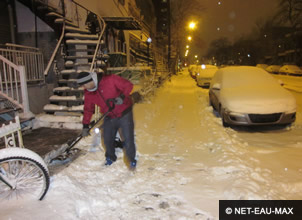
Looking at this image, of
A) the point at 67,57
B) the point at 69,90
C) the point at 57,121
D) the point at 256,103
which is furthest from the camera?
the point at 67,57

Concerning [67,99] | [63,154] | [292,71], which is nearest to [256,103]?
[63,154]

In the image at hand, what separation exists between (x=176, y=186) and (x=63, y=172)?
1817 millimetres

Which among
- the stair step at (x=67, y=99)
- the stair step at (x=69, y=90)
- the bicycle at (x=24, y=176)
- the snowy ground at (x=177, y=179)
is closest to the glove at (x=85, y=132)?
the snowy ground at (x=177, y=179)

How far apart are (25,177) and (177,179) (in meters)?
2.17

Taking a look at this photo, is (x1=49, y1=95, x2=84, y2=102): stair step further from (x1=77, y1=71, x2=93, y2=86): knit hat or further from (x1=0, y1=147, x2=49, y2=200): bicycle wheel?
(x1=0, y1=147, x2=49, y2=200): bicycle wheel

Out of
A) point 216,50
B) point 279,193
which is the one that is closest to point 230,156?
point 279,193

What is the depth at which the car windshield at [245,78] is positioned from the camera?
7734 mm

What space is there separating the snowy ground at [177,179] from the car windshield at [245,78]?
81.8 inches

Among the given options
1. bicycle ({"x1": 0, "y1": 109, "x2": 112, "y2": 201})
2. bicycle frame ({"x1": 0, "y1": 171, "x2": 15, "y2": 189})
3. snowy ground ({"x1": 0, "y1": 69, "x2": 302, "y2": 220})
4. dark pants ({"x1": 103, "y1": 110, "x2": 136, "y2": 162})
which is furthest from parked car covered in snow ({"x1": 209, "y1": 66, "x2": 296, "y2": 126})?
bicycle frame ({"x1": 0, "y1": 171, "x2": 15, "y2": 189})

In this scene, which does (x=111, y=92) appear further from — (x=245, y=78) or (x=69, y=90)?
(x=245, y=78)

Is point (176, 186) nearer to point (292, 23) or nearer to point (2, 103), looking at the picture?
point (2, 103)

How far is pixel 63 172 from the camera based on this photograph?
387 centimetres

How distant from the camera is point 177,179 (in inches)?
150

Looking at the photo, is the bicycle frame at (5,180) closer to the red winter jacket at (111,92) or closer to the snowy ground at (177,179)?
→ the snowy ground at (177,179)
